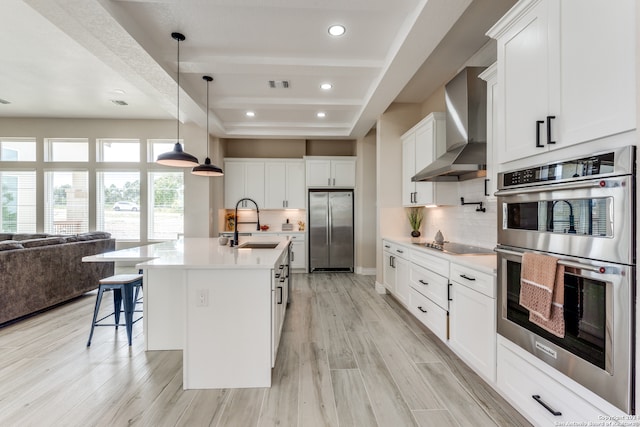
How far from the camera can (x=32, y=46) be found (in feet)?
11.0

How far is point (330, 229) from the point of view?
5875 mm

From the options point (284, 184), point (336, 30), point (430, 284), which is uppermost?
point (336, 30)

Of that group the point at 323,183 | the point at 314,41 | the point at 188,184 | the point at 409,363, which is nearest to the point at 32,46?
the point at 188,184

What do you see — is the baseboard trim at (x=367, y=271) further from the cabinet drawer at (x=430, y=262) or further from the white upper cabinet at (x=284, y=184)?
the cabinet drawer at (x=430, y=262)

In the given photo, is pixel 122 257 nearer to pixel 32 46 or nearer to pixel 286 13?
pixel 286 13

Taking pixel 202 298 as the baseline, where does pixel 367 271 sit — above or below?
below

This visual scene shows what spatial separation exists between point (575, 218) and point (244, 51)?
10.3ft

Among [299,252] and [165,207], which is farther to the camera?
[165,207]

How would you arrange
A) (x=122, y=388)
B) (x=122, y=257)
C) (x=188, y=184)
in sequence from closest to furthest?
1. (x=122, y=388)
2. (x=122, y=257)
3. (x=188, y=184)

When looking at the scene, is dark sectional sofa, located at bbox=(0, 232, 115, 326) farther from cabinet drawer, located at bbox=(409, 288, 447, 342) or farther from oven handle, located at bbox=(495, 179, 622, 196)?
oven handle, located at bbox=(495, 179, 622, 196)

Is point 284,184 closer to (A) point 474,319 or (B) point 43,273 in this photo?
(B) point 43,273

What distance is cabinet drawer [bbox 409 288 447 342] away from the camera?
2556 millimetres

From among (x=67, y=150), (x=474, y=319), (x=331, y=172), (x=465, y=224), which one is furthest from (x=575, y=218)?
(x=67, y=150)

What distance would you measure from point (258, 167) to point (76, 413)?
4861mm
